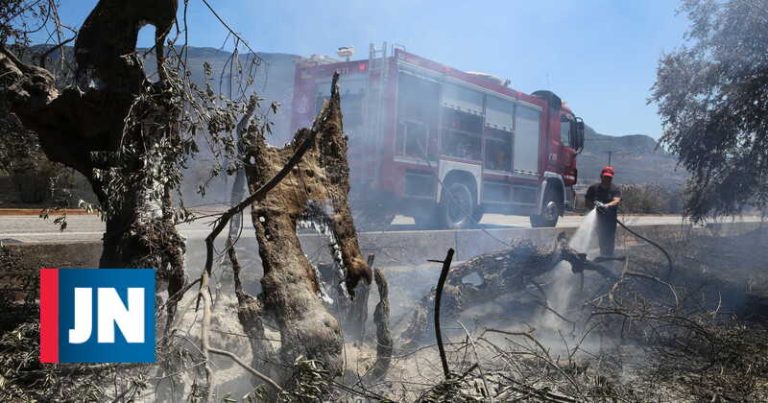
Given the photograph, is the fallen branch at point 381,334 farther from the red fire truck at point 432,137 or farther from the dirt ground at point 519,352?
the red fire truck at point 432,137

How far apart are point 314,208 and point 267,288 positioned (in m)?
0.72

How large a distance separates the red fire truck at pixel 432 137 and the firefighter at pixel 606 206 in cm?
335

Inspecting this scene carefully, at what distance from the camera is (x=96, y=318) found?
3115 mm

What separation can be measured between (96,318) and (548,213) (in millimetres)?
13055

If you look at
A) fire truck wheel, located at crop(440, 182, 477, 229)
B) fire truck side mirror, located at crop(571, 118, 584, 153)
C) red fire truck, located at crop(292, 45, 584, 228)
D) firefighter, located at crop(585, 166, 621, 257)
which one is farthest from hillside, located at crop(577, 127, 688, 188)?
firefighter, located at crop(585, 166, 621, 257)

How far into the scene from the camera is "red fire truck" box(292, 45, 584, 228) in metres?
10.3

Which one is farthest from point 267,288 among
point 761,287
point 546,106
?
point 546,106

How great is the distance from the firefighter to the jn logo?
718 cm

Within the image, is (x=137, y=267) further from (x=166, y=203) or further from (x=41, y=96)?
(x=41, y=96)

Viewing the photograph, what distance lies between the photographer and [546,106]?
14.3m

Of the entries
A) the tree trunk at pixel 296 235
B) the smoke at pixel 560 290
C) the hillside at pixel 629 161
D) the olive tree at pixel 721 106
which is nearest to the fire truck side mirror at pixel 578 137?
the olive tree at pixel 721 106

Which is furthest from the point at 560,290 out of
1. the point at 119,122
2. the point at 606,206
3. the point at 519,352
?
the point at 119,122

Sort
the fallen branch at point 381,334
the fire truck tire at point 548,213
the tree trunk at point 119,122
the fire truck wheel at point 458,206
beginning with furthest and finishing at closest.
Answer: the fire truck tire at point 548,213, the fire truck wheel at point 458,206, the fallen branch at point 381,334, the tree trunk at point 119,122

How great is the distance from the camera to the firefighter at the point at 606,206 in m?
8.64
